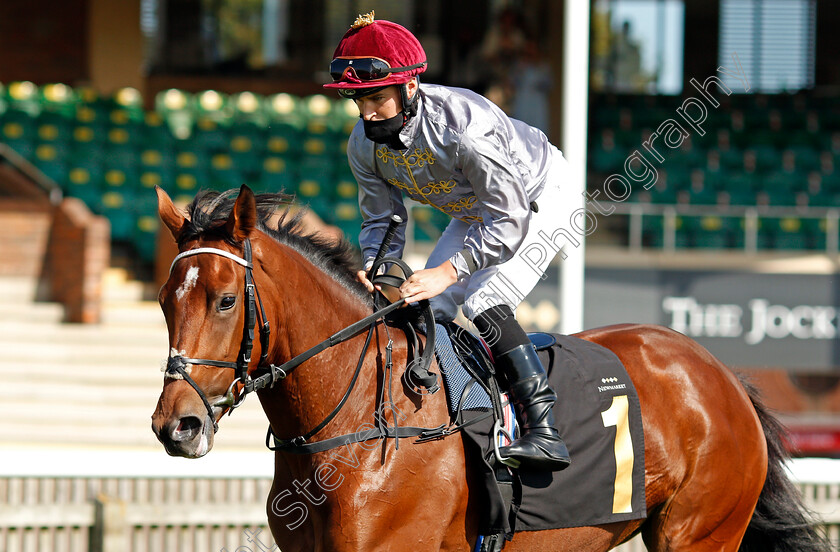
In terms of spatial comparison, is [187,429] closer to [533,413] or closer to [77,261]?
[533,413]

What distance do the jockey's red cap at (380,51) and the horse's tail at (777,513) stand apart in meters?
1.90

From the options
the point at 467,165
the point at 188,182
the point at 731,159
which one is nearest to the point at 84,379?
the point at 188,182

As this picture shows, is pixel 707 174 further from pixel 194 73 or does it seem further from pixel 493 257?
pixel 493 257

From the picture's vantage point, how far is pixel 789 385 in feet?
29.2

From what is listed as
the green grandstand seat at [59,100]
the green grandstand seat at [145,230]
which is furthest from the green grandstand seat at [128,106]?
the green grandstand seat at [145,230]

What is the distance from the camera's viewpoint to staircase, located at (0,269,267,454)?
292 inches

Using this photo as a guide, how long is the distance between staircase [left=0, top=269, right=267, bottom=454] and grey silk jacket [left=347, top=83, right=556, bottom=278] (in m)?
4.79

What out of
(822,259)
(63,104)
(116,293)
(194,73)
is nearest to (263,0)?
(194,73)

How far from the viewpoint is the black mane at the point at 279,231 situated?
2500 mm

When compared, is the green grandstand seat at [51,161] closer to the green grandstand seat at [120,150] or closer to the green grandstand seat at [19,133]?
the green grandstand seat at [19,133]

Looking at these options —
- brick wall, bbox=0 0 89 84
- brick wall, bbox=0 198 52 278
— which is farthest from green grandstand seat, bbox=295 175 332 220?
brick wall, bbox=0 0 89 84

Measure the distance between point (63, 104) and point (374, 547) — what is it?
10.7 m

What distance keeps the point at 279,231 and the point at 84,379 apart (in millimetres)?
5835

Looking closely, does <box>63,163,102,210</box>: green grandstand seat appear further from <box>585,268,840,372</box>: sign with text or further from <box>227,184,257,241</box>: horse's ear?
<box>227,184,257,241</box>: horse's ear
